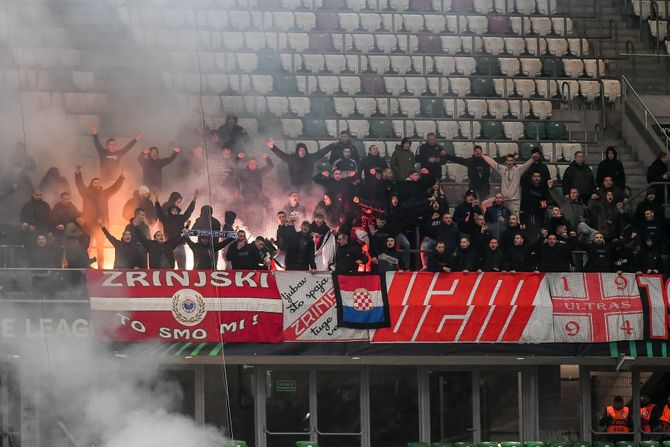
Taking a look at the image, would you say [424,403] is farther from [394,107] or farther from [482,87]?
[482,87]

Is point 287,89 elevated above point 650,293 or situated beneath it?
elevated above

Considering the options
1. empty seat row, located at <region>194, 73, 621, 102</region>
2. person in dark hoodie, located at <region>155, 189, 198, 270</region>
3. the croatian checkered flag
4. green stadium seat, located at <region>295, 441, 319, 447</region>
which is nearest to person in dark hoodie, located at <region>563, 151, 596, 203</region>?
the croatian checkered flag

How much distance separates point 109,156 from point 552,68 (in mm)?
9181

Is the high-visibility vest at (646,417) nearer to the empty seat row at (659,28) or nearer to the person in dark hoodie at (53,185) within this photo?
the empty seat row at (659,28)

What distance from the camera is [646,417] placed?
21.8 meters

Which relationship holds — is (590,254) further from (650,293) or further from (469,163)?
(469,163)

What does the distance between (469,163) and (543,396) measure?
11.3ft

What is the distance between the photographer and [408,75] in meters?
25.6

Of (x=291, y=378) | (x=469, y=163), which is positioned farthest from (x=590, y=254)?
(x=291, y=378)

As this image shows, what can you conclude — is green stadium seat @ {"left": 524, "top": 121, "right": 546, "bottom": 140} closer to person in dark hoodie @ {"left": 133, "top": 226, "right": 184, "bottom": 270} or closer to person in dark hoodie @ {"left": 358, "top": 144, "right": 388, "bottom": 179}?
person in dark hoodie @ {"left": 358, "top": 144, "right": 388, "bottom": 179}

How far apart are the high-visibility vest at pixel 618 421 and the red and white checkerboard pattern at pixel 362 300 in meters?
4.19

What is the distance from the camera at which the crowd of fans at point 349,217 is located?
19.5m

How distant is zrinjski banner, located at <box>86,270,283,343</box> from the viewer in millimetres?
19250

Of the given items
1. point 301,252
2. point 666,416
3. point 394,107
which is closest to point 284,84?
point 394,107
